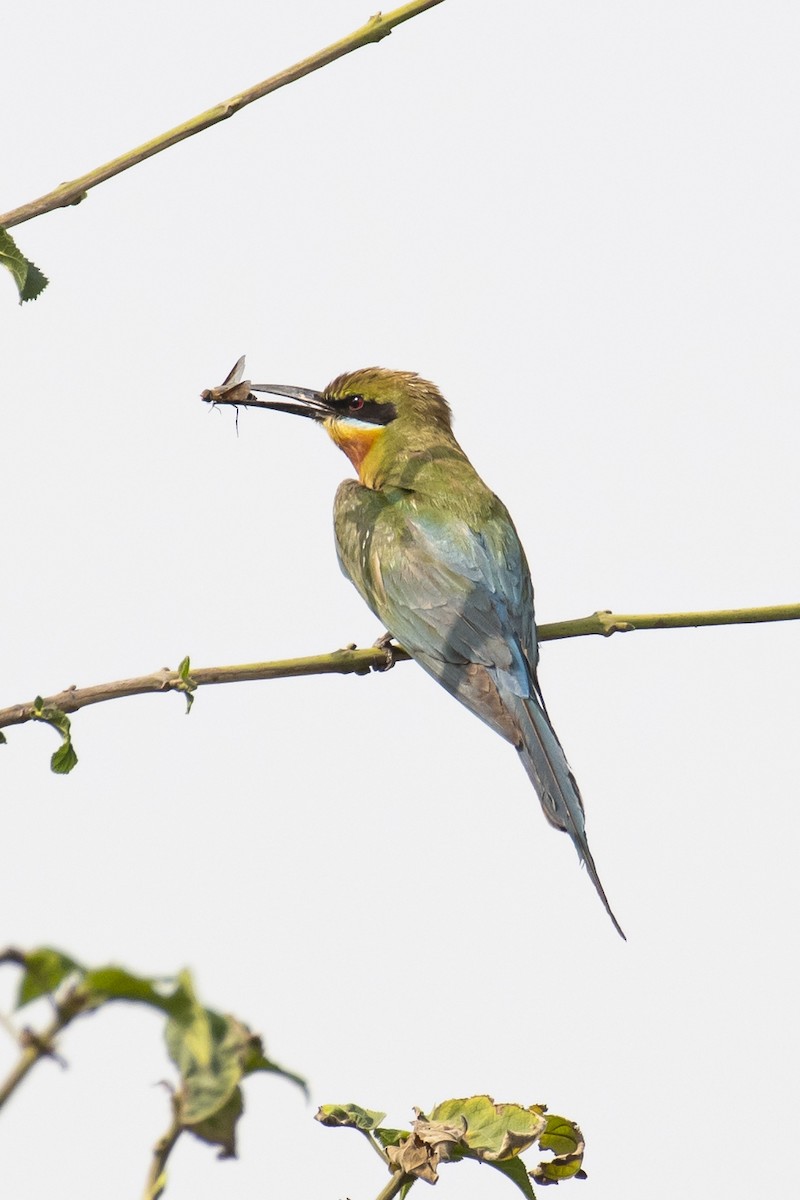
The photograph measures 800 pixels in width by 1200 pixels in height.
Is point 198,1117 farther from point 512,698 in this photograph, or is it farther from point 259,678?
point 512,698

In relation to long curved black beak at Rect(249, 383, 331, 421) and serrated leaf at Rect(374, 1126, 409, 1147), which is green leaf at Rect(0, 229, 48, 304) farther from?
long curved black beak at Rect(249, 383, 331, 421)

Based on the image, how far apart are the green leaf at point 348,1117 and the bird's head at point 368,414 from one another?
3728mm

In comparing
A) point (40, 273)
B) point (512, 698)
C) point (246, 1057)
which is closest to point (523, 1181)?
point (246, 1057)

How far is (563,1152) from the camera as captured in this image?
1.51 meters

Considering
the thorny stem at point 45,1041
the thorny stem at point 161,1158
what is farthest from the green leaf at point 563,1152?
the thorny stem at point 45,1041

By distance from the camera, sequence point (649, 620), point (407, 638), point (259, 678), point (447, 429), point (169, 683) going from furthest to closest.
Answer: point (447, 429) < point (407, 638) < point (649, 620) < point (259, 678) < point (169, 683)

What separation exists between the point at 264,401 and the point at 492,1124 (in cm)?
387

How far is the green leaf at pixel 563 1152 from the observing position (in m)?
1.51

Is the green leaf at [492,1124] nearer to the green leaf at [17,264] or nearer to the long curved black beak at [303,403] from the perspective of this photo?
the green leaf at [17,264]

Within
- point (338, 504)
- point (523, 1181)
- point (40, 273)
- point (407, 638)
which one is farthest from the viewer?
point (338, 504)

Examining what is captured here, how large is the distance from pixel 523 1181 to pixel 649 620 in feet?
4.87

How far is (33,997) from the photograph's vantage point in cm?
60

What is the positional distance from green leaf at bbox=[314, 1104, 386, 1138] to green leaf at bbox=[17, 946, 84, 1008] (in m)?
0.93

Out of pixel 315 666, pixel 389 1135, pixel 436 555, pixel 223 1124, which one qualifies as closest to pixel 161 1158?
pixel 223 1124
